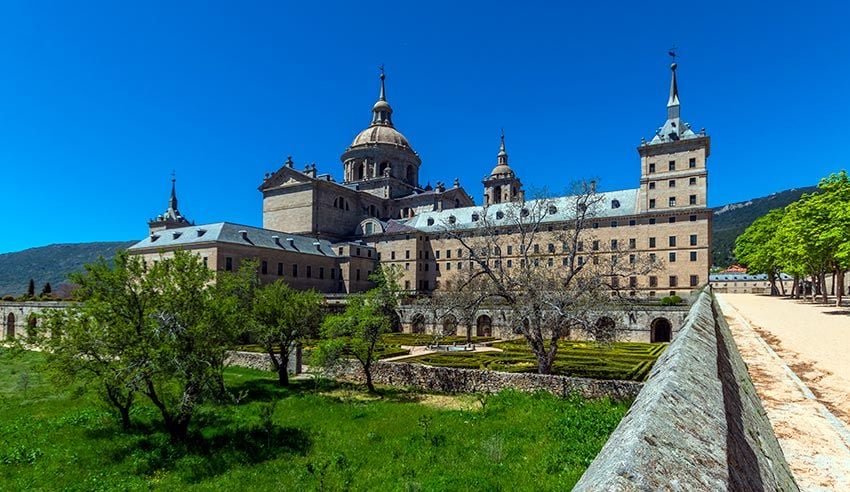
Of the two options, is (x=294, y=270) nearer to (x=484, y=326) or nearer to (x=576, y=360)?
(x=484, y=326)

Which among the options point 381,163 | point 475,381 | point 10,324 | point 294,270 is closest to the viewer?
point 475,381

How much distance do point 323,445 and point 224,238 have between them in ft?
130

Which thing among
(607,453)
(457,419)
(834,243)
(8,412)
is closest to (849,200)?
(834,243)

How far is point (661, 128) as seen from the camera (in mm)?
57906

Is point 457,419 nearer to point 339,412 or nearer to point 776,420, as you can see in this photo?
point 339,412

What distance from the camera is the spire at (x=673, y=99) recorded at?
57906 millimetres

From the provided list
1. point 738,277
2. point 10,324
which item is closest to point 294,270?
point 10,324

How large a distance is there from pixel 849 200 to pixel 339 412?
3577cm

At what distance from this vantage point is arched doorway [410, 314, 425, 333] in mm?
50094

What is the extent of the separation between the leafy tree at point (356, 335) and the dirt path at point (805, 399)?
15.5m

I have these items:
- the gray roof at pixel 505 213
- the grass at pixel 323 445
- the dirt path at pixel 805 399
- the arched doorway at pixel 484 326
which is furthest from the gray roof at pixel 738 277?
the grass at pixel 323 445

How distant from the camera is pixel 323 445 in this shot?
15.8m

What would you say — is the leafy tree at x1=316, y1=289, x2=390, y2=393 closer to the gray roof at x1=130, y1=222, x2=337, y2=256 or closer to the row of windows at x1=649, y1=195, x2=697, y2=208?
the gray roof at x1=130, y1=222, x2=337, y2=256

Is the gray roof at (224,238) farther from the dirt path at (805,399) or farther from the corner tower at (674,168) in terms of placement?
the dirt path at (805,399)
